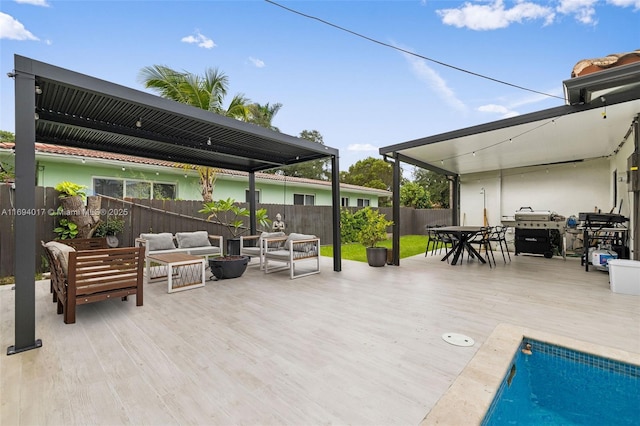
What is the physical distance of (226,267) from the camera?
218 inches

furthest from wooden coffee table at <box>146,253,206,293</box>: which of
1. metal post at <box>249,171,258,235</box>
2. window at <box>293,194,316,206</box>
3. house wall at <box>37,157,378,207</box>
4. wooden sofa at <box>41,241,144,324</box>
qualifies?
window at <box>293,194,316,206</box>

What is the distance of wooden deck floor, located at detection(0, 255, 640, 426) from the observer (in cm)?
186

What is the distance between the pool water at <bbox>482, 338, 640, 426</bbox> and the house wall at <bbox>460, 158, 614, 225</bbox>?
7935mm

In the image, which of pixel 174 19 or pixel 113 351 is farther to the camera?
pixel 174 19

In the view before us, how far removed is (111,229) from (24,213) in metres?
4.86

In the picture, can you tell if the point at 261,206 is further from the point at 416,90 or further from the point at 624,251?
the point at 624,251

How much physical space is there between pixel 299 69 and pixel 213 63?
2.72 meters

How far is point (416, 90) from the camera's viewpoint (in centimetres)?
1033

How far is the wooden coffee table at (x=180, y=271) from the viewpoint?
4711 millimetres

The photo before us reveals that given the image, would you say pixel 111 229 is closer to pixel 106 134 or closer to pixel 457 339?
pixel 106 134

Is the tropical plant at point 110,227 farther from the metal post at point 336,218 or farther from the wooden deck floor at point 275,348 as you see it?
the metal post at point 336,218

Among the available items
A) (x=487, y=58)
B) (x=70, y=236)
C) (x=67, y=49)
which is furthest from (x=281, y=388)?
(x=67, y=49)

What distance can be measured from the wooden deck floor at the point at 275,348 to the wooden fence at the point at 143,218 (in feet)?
5.21

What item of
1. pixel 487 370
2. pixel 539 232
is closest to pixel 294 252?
pixel 487 370
